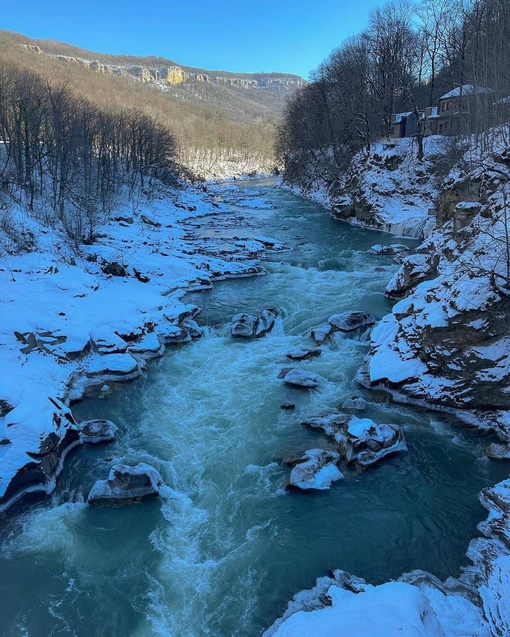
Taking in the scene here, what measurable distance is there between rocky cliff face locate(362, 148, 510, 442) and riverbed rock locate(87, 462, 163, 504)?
6685mm

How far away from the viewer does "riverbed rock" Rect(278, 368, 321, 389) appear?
12.8 metres

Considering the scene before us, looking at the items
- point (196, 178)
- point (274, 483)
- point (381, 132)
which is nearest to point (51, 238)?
point (274, 483)

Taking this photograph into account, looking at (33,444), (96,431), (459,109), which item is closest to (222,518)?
(96,431)

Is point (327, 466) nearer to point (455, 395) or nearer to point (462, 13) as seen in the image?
point (455, 395)

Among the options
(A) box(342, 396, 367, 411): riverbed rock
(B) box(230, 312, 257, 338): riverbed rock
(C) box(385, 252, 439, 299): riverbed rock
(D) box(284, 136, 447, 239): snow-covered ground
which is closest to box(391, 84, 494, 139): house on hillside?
(D) box(284, 136, 447, 239): snow-covered ground

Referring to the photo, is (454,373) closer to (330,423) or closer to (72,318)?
(330,423)

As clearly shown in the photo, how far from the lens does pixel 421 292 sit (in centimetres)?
1477

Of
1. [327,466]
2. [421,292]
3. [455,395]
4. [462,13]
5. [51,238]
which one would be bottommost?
[327,466]

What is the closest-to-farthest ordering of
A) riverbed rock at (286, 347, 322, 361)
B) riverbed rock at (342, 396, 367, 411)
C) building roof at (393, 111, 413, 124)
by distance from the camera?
riverbed rock at (342, 396, 367, 411) → riverbed rock at (286, 347, 322, 361) → building roof at (393, 111, 413, 124)

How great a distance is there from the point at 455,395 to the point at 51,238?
1945 cm

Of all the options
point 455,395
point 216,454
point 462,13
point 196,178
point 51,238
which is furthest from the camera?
point 196,178

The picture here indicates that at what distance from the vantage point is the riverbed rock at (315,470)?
914cm

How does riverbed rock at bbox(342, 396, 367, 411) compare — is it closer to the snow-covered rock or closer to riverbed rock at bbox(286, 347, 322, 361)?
riverbed rock at bbox(286, 347, 322, 361)

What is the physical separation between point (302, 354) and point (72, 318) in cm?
814
